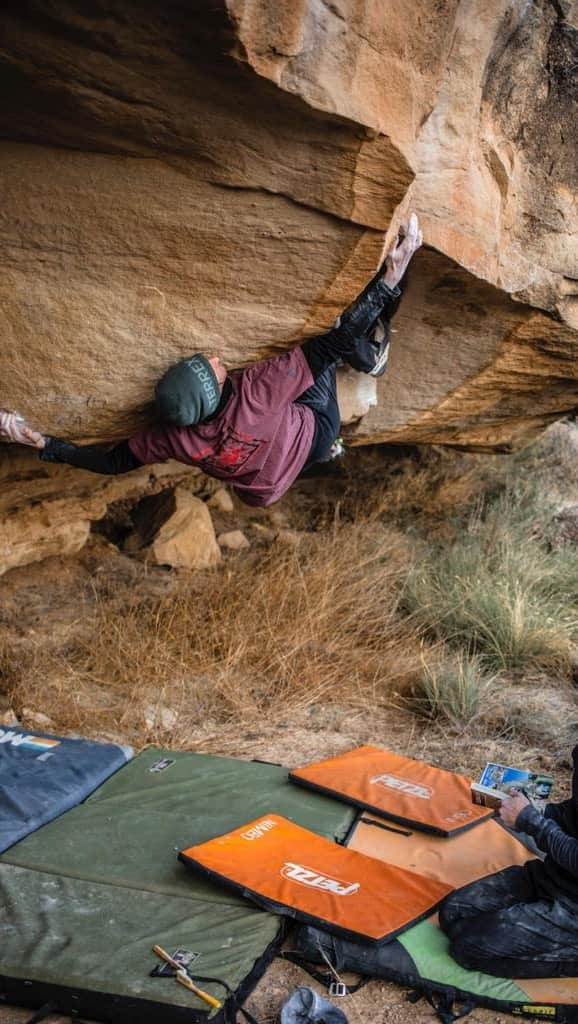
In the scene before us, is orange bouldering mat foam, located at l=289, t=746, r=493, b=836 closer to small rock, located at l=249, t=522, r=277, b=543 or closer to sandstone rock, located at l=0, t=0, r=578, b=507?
sandstone rock, located at l=0, t=0, r=578, b=507

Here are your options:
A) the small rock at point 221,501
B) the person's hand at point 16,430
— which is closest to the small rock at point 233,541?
the small rock at point 221,501

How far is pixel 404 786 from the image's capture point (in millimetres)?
3699

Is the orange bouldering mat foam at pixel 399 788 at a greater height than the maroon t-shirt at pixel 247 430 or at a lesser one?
lesser

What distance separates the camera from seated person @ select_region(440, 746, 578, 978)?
257cm

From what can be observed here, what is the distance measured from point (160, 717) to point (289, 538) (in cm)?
200

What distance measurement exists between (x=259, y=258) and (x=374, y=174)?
20.7 inches

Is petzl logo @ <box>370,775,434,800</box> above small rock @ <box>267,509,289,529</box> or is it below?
above

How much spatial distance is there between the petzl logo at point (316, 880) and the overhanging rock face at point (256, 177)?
181cm

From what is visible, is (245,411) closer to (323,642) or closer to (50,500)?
(50,500)

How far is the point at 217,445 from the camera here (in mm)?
3680

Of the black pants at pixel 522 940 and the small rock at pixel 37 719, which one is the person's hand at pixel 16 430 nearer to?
the small rock at pixel 37 719

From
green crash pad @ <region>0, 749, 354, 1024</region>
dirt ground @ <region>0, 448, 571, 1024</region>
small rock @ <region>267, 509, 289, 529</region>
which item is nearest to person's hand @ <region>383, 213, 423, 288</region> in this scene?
green crash pad @ <region>0, 749, 354, 1024</region>

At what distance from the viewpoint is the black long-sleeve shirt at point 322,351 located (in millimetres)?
3572

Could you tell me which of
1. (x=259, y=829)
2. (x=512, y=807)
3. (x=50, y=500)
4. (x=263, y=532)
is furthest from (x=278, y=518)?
(x=512, y=807)
